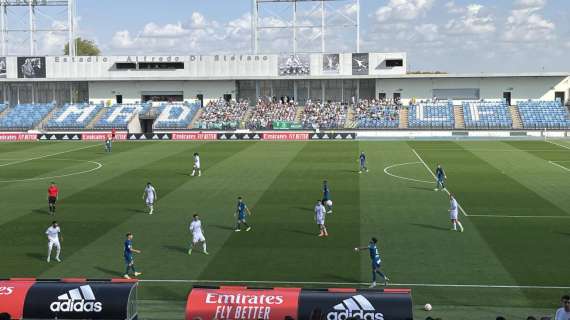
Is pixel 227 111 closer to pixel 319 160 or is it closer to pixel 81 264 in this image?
pixel 319 160

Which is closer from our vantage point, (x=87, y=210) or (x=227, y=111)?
(x=87, y=210)

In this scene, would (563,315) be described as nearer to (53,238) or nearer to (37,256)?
(53,238)

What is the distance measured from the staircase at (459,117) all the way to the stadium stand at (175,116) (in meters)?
32.6

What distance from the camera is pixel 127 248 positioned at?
813 inches

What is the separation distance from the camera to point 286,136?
73.1 meters

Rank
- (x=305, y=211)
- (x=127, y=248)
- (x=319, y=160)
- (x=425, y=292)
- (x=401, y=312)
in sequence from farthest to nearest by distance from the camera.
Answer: (x=319, y=160) < (x=305, y=211) < (x=127, y=248) < (x=425, y=292) < (x=401, y=312)

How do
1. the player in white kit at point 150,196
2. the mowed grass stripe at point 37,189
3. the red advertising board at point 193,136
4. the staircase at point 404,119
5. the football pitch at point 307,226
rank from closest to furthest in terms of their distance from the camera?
the football pitch at point 307,226 → the player in white kit at point 150,196 → the mowed grass stripe at point 37,189 → the red advertising board at point 193,136 → the staircase at point 404,119

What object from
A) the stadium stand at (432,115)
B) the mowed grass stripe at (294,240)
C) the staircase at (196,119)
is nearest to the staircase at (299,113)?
the staircase at (196,119)

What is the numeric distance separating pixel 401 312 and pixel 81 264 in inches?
491

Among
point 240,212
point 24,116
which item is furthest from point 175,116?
point 240,212

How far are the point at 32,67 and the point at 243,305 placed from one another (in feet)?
271

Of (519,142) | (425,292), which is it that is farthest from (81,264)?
(519,142)

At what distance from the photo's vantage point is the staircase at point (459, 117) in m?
77.6

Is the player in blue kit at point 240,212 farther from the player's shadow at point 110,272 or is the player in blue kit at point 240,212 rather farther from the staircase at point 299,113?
the staircase at point 299,113
